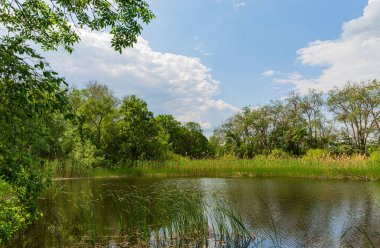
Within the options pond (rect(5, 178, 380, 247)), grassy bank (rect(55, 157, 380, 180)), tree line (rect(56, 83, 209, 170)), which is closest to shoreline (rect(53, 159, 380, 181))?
grassy bank (rect(55, 157, 380, 180))

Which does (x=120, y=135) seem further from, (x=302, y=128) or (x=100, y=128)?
(x=302, y=128)

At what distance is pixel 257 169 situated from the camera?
25.0m

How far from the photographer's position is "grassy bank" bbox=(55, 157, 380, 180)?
2205 centimetres

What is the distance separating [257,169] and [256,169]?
0.25 ft

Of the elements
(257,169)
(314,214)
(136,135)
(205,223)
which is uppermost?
(136,135)

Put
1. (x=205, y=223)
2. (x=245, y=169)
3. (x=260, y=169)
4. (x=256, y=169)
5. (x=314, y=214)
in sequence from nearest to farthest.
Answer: (x=205, y=223)
(x=314, y=214)
(x=260, y=169)
(x=256, y=169)
(x=245, y=169)

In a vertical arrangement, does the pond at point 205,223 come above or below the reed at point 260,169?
below

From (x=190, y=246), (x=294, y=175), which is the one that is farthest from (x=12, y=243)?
(x=294, y=175)

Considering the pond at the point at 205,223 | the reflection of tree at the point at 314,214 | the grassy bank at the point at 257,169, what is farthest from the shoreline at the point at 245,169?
the pond at the point at 205,223

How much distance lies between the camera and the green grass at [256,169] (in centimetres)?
2208

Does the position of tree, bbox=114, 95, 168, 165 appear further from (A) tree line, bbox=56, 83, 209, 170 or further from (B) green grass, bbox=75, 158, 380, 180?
(B) green grass, bbox=75, 158, 380, 180

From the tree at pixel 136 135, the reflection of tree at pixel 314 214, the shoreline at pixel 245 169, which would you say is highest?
the tree at pixel 136 135

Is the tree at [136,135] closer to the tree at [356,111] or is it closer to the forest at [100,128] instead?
the forest at [100,128]

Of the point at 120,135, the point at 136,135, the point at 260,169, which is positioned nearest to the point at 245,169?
the point at 260,169
